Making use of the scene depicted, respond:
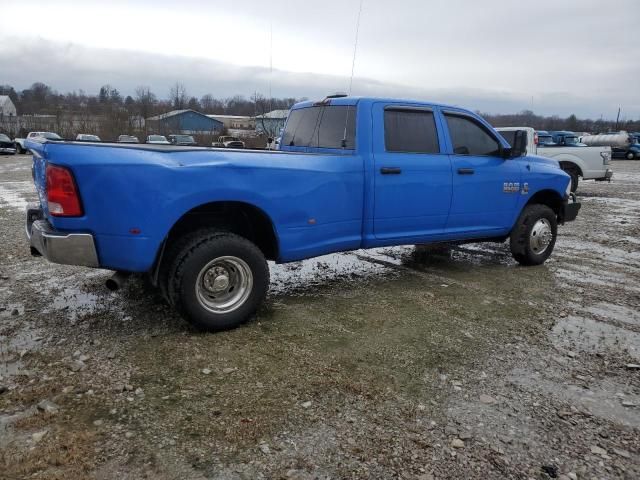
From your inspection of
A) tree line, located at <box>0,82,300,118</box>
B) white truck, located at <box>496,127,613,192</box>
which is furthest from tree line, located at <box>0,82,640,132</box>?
white truck, located at <box>496,127,613,192</box>

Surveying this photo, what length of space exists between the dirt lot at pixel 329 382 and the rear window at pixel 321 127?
1.58 metres

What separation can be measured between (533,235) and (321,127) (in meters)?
3.16

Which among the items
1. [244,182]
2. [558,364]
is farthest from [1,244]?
[558,364]

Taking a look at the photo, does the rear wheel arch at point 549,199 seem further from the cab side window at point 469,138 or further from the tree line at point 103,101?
the tree line at point 103,101

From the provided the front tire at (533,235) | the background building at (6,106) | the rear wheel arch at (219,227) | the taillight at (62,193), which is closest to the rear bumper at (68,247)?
the taillight at (62,193)

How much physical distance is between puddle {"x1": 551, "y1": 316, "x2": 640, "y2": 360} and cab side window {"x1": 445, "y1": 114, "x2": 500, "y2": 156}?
2.19 metres

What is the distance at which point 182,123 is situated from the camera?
Result: 81.3 metres

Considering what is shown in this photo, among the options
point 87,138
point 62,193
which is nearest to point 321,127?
point 62,193

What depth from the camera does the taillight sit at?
3455 millimetres

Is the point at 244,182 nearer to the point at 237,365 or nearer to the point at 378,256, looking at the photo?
the point at 237,365

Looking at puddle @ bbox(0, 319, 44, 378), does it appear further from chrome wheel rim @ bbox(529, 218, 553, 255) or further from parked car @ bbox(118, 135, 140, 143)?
chrome wheel rim @ bbox(529, 218, 553, 255)

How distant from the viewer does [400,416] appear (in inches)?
117

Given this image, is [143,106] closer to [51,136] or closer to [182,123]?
[182,123]

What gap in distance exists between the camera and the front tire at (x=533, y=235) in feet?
21.0
